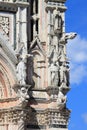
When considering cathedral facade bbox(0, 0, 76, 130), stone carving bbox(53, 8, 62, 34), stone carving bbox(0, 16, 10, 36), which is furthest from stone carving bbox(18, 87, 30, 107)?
stone carving bbox(53, 8, 62, 34)

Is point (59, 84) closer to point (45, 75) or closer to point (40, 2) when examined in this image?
point (45, 75)

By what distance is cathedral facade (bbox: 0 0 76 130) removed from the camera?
84.3 feet

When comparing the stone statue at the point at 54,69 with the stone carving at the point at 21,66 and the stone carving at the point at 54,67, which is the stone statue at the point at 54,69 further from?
the stone carving at the point at 21,66

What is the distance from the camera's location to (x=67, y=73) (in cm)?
2641

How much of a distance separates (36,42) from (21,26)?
2.70ft

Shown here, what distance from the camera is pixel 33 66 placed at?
2647cm

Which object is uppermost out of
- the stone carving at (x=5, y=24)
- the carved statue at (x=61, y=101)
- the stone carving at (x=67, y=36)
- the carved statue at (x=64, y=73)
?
the stone carving at (x=5, y=24)

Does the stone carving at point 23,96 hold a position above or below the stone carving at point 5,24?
below

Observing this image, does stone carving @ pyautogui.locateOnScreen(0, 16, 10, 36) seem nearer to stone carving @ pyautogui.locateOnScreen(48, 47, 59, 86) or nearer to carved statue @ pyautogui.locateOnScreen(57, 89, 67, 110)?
stone carving @ pyautogui.locateOnScreen(48, 47, 59, 86)

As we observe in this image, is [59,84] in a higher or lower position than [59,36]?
lower

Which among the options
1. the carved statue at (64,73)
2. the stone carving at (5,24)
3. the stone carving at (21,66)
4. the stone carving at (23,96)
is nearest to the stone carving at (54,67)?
the carved statue at (64,73)

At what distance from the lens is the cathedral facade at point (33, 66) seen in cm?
2570

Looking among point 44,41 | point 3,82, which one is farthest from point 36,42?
point 3,82

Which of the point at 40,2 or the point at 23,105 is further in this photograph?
the point at 40,2
